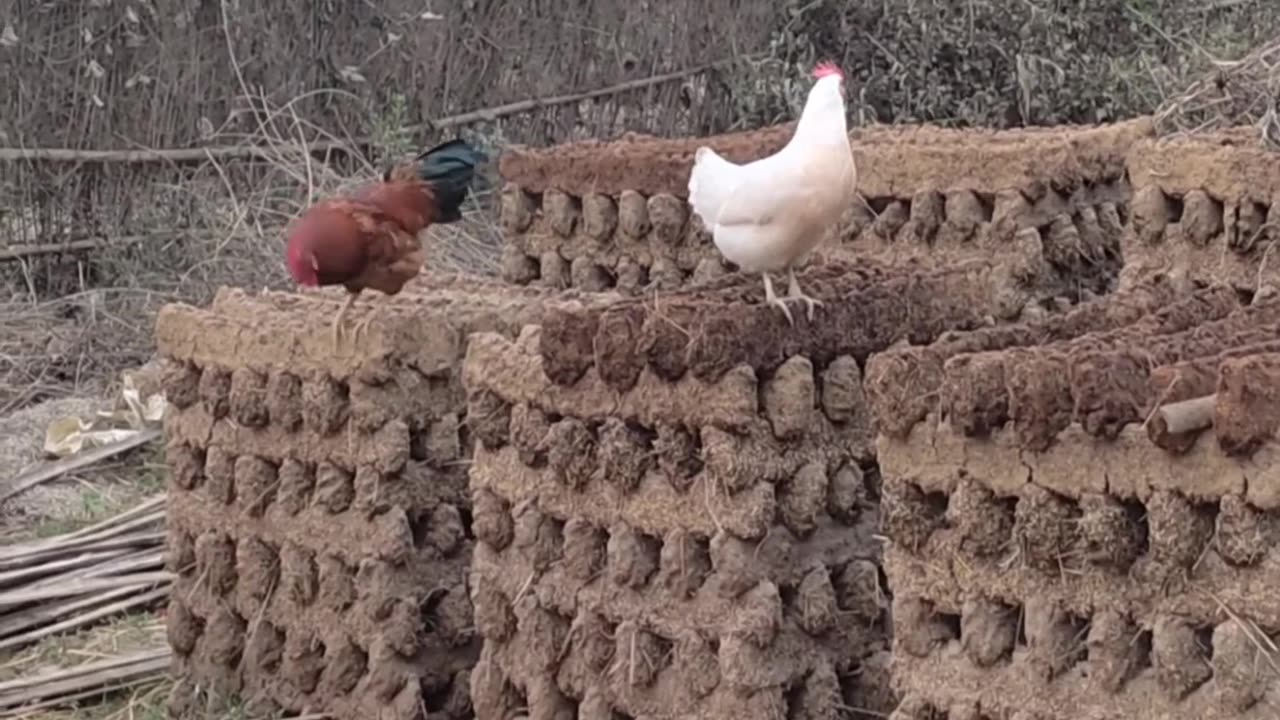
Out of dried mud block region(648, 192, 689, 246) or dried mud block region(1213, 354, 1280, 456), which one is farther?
dried mud block region(648, 192, 689, 246)

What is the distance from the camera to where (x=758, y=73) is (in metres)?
11.0

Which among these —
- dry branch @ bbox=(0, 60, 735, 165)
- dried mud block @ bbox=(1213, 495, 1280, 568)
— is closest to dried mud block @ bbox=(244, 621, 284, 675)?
dried mud block @ bbox=(1213, 495, 1280, 568)

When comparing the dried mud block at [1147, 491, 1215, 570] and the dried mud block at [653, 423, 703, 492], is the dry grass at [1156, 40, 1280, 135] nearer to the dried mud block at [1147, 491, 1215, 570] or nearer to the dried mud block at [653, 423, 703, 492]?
the dried mud block at [653, 423, 703, 492]

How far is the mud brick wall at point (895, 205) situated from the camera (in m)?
5.15

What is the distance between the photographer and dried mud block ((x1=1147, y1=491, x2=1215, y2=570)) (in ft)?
8.42

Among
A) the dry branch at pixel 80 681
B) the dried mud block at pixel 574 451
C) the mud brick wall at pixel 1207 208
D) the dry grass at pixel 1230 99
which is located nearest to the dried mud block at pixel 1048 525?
the dried mud block at pixel 574 451

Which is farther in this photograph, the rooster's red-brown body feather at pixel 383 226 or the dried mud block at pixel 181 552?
the dried mud block at pixel 181 552

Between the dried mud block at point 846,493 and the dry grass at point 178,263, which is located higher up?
the dried mud block at point 846,493

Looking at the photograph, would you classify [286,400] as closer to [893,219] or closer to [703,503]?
[703,503]

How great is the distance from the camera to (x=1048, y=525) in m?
2.72

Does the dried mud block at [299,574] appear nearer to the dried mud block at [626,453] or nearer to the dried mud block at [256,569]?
the dried mud block at [256,569]

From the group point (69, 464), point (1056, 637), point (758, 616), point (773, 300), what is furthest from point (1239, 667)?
point (69, 464)

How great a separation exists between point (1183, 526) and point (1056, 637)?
0.27 metres

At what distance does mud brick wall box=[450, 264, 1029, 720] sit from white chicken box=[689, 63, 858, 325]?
0.09 metres
